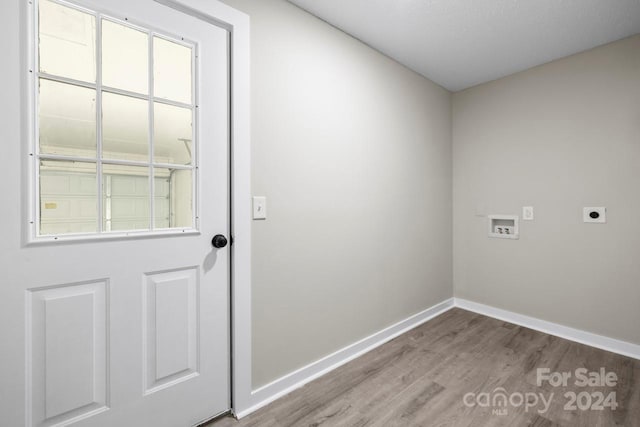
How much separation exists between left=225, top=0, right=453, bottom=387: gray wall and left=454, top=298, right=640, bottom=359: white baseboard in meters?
0.63

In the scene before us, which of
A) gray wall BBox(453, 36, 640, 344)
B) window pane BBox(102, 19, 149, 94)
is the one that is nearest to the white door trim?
window pane BBox(102, 19, 149, 94)

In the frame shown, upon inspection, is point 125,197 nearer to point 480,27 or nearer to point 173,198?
point 173,198

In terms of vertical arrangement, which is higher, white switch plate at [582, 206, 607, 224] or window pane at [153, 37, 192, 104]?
window pane at [153, 37, 192, 104]

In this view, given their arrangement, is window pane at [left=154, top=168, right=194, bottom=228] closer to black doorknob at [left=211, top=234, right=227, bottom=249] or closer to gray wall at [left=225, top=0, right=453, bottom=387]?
black doorknob at [left=211, top=234, right=227, bottom=249]

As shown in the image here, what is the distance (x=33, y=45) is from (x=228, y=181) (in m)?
0.84

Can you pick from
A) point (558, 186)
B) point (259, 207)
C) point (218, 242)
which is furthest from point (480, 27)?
point (218, 242)

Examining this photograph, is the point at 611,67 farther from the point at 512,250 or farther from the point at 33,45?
the point at 33,45

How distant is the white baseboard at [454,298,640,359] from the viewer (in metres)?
2.11

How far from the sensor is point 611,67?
215 centimetres

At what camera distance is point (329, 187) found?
1.93 metres

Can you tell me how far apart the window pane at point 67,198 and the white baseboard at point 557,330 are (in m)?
3.19

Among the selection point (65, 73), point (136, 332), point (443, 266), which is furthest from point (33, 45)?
point (443, 266)

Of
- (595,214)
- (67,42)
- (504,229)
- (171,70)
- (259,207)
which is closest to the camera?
(67,42)

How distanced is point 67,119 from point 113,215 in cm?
40
